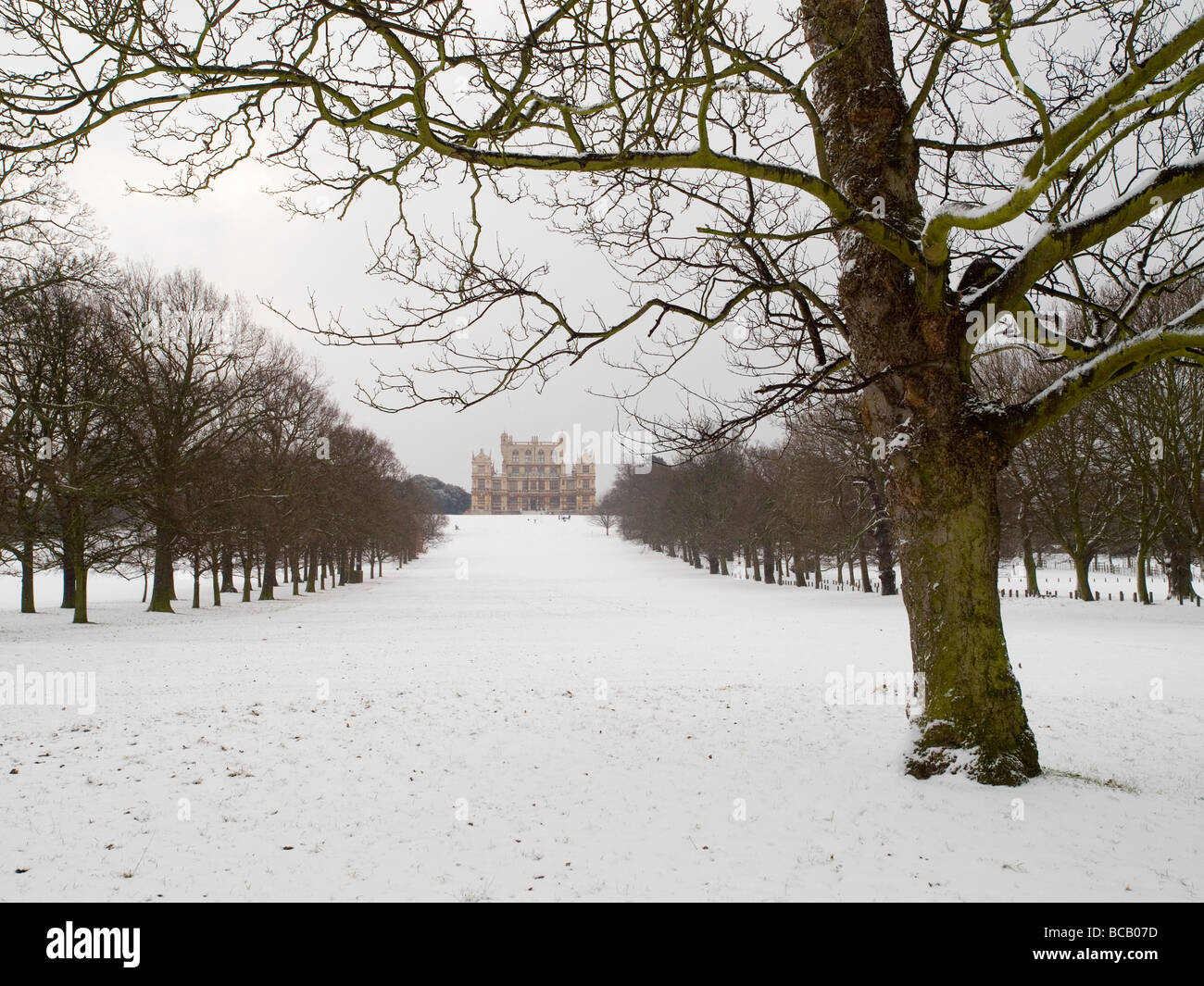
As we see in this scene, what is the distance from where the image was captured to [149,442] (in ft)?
68.6

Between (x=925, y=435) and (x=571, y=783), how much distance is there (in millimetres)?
4224

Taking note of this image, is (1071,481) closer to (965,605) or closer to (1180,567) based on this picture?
(1180,567)

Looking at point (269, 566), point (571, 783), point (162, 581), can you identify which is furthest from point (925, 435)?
point (269, 566)

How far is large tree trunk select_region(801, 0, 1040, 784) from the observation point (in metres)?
5.59

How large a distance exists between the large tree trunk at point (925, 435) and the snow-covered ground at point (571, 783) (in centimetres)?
55

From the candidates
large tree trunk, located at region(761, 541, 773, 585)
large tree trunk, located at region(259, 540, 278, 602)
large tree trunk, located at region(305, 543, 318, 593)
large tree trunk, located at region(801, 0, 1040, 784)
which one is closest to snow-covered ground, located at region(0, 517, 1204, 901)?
large tree trunk, located at region(801, 0, 1040, 784)

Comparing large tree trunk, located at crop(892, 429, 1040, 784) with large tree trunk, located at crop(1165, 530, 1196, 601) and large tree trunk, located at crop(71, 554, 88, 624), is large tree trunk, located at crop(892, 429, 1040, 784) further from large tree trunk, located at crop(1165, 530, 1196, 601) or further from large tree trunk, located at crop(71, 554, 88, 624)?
large tree trunk, located at crop(1165, 530, 1196, 601)

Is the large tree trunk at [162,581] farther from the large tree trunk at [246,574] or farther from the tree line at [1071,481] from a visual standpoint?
the tree line at [1071,481]

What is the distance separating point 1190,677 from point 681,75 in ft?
40.9

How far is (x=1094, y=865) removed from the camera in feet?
14.4

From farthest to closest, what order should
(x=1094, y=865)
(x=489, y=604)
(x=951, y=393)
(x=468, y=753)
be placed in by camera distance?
(x=489, y=604)
(x=468, y=753)
(x=951, y=393)
(x=1094, y=865)
